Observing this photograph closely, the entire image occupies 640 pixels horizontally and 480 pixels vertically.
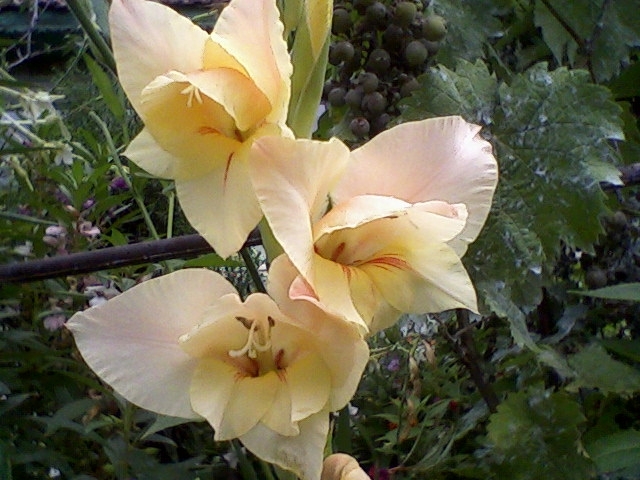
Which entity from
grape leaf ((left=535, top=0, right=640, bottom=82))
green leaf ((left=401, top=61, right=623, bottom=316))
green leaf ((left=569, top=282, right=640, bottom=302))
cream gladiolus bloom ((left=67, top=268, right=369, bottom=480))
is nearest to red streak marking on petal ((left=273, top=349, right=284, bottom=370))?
cream gladiolus bloom ((left=67, top=268, right=369, bottom=480))

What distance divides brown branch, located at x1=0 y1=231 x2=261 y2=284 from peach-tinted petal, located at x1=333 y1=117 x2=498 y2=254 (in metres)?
0.18

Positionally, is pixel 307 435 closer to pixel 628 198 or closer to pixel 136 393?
pixel 136 393

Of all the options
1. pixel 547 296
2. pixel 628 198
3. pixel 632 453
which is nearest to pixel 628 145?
pixel 628 198

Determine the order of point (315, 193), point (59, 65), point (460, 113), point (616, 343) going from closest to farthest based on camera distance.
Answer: point (315, 193) → point (460, 113) → point (616, 343) → point (59, 65)

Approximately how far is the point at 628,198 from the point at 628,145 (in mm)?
58

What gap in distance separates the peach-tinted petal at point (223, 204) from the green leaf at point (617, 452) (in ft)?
1.47

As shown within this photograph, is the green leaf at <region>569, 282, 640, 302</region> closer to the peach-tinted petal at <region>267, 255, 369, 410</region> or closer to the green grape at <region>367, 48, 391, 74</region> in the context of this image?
the green grape at <region>367, 48, 391, 74</region>

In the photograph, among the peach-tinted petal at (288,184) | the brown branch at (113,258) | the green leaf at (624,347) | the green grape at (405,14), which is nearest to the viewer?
the peach-tinted petal at (288,184)

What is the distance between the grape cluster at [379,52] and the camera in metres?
0.61

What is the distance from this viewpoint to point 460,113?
1.95 ft

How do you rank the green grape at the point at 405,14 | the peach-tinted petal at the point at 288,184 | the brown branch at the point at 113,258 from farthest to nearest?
the green grape at the point at 405,14, the brown branch at the point at 113,258, the peach-tinted petal at the point at 288,184

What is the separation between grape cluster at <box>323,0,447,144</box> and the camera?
61 cm

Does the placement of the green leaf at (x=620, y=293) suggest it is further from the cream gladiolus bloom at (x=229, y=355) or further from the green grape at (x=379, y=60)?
the cream gladiolus bloom at (x=229, y=355)

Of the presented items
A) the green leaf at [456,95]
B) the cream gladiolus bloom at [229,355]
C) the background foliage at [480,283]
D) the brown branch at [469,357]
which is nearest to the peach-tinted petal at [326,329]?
the cream gladiolus bloom at [229,355]
